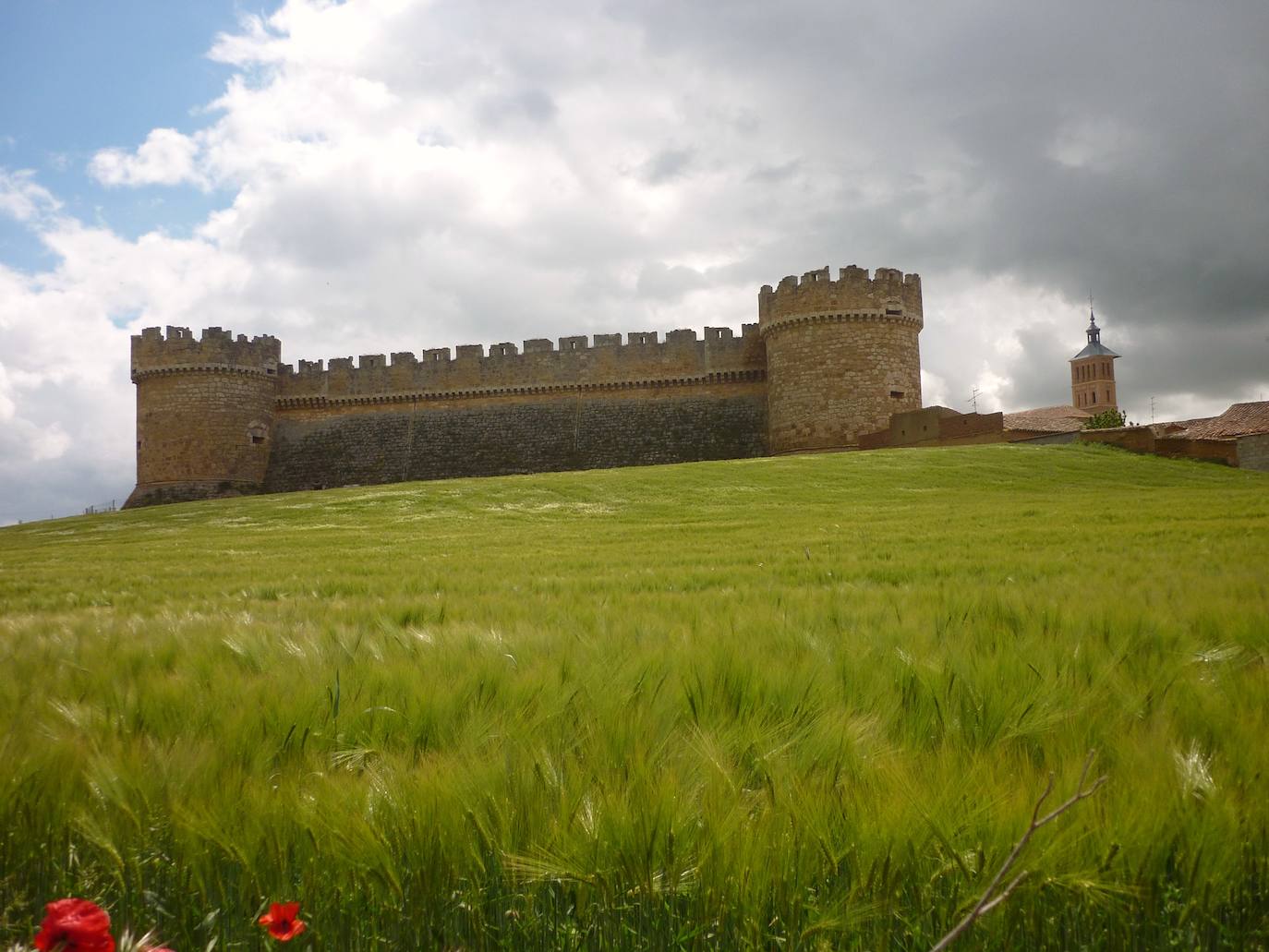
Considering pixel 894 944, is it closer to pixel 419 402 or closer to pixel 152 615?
pixel 152 615

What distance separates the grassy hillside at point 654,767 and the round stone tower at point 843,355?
2624 cm

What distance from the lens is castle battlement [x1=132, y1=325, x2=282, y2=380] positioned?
32.6 m

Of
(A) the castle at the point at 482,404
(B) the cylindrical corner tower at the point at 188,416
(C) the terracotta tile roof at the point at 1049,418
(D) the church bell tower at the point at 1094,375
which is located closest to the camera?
(A) the castle at the point at 482,404

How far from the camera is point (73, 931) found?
833 mm

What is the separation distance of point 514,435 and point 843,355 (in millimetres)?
13220

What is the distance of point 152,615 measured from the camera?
4156 millimetres

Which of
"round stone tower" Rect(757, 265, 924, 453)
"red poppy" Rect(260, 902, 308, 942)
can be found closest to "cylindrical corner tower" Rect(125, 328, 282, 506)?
"round stone tower" Rect(757, 265, 924, 453)

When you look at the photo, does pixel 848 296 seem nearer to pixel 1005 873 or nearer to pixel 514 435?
pixel 514 435

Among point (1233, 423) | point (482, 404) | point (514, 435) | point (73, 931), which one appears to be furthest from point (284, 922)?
point (1233, 423)

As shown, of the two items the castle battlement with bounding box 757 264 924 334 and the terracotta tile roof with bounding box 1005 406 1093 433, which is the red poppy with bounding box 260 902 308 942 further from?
the terracotta tile roof with bounding box 1005 406 1093 433

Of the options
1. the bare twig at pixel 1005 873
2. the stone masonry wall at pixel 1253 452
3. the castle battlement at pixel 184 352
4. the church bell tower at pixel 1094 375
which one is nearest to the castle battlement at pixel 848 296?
the stone masonry wall at pixel 1253 452

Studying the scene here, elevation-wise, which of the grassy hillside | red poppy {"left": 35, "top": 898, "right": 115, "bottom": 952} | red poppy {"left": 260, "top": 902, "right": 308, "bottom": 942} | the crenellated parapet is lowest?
the grassy hillside

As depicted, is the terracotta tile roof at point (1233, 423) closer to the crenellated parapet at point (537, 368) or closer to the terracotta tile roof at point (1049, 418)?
the terracotta tile roof at point (1049, 418)

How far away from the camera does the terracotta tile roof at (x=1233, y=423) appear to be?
4066 centimetres
